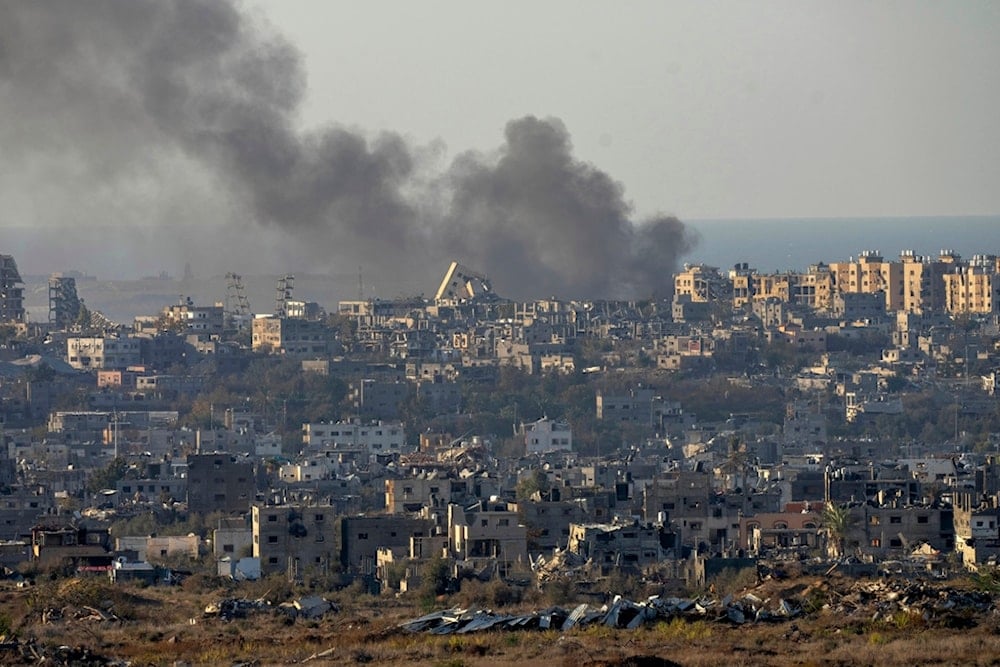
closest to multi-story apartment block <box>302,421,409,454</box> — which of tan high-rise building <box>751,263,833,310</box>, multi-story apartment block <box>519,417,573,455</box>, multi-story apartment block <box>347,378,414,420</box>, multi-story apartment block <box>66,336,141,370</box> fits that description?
multi-story apartment block <box>519,417,573,455</box>

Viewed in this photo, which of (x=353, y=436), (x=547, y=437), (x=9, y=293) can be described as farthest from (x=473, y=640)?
(x=9, y=293)

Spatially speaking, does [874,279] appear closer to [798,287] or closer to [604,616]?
[798,287]

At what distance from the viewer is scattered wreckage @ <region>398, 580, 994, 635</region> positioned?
97.1 feet

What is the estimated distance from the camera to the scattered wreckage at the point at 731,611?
29609 mm

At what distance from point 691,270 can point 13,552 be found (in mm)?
62152

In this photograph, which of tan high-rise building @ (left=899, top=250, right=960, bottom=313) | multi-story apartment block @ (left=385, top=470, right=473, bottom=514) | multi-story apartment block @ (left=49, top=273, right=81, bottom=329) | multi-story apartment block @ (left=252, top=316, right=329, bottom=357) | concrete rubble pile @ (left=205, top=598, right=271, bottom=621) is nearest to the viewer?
concrete rubble pile @ (left=205, top=598, right=271, bottom=621)

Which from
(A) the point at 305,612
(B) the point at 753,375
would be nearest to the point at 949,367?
(B) the point at 753,375

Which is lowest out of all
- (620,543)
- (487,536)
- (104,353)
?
(620,543)

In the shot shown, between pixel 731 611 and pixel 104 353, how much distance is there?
56.0m

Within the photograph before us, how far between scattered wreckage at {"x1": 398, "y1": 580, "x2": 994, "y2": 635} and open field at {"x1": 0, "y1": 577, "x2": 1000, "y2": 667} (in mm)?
124

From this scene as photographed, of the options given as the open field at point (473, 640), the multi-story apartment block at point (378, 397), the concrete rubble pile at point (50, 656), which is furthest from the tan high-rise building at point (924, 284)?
the concrete rubble pile at point (50, 656)

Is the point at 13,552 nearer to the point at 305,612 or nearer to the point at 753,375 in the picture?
the point at 305,612

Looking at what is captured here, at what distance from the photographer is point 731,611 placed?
1183 inches

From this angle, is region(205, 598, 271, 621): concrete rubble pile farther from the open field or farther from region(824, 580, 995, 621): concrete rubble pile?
region(824, 580, 995, 621): concrete rubble pile
